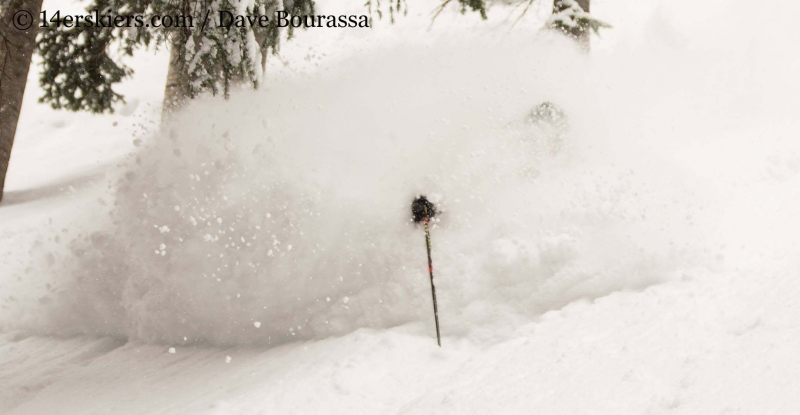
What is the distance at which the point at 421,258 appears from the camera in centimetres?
568

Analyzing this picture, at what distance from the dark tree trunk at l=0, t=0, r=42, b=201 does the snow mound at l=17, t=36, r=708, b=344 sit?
1.19 meters

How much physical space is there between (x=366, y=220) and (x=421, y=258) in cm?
65

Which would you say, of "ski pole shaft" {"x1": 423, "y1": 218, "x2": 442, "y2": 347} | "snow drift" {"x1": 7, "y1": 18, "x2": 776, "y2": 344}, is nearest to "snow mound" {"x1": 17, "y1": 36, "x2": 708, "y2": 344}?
"snow drift" {"x1": 7, "y1": 18, "x2": 776, "y2": 344}

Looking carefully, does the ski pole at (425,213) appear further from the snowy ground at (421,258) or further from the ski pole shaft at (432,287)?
the snowy ground at (421,258)

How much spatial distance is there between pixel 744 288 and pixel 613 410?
1.67m

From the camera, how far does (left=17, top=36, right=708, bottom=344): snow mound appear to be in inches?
212

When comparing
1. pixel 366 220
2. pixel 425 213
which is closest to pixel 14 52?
pixel 366 220

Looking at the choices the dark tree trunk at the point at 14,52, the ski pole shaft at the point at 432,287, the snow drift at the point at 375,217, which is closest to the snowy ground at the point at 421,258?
the snow drift at the point at 375,217

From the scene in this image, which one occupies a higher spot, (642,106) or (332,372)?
(642,106)

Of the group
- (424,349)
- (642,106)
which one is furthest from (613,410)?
(642,106)

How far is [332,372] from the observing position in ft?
15.6

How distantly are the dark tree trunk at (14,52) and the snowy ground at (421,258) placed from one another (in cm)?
119

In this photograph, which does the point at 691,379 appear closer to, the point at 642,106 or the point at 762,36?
the point at 642,106

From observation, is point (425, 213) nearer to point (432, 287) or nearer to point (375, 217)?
point (375, 217)
